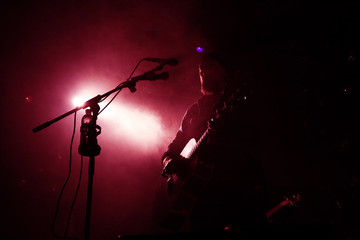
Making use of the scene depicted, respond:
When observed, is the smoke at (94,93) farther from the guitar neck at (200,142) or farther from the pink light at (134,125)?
the guitar neck at (200,142)

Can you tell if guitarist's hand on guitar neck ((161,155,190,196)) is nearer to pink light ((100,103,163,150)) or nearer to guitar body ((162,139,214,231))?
guitar body ((162,139,214,231))

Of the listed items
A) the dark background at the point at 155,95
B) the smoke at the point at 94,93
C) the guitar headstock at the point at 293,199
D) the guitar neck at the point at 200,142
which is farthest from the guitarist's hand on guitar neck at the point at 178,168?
the smoke at the point at 94,93

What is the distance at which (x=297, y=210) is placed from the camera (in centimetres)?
274

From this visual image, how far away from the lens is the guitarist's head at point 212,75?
Result: 304 centimetres

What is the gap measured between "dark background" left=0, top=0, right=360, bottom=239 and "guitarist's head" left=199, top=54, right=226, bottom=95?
0.87 ft

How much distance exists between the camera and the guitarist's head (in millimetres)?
3041

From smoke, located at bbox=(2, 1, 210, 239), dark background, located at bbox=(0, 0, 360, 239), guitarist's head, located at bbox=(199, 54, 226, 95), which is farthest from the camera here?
smoke, located at bbox=(2, 1, 210, 239)

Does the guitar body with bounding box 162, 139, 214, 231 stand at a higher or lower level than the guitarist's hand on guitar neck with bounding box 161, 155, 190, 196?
lower

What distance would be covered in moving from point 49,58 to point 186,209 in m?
4.18

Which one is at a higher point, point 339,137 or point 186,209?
point 339,137

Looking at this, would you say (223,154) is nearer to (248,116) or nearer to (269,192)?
(248,116)

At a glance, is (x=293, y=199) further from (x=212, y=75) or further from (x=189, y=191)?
(x=212, y=75)

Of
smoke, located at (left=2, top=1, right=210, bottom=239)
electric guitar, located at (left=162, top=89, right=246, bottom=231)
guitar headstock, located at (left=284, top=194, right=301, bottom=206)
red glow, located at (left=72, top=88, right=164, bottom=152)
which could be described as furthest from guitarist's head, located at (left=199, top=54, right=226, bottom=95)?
red glow, located at (left=72, top=88, right=164, bottom=152)

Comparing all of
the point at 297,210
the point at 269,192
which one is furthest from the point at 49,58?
the point at 297,210
